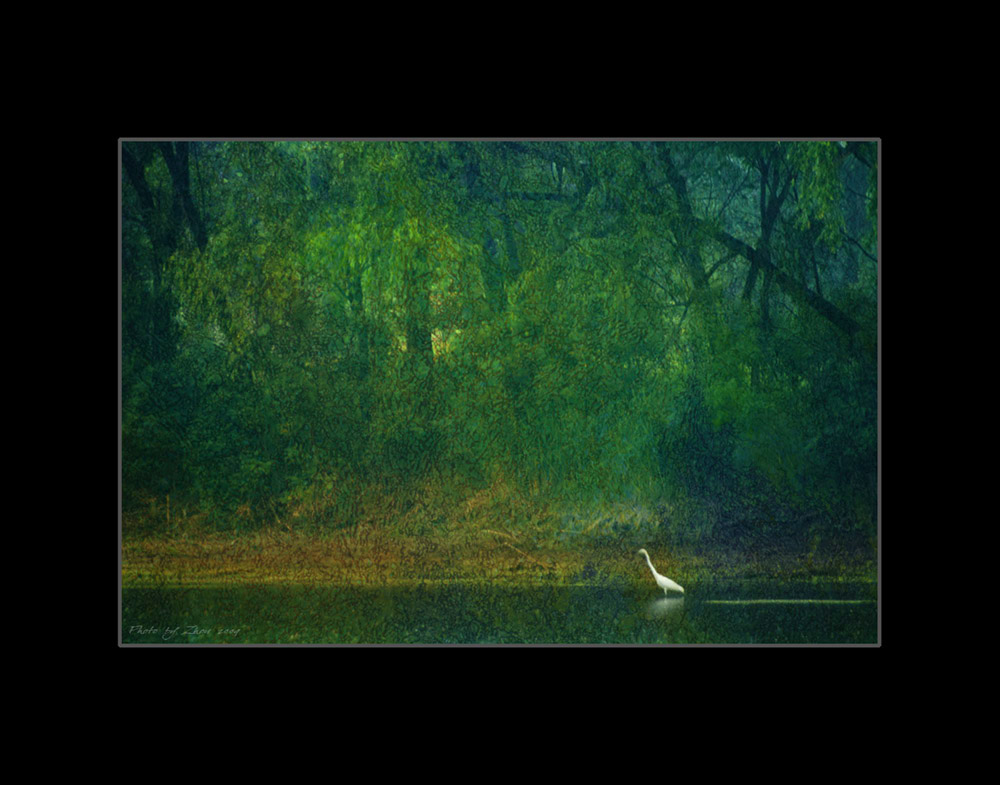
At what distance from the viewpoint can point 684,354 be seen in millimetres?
5805

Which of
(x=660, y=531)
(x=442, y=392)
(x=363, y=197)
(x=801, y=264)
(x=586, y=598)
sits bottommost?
(x=586, y=598)

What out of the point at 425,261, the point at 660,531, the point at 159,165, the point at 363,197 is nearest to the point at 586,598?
the point at 660,531

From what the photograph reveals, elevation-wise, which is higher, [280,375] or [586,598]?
[280,375]

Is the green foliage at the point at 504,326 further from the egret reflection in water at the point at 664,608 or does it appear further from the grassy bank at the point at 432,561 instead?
the egret reflection in water at the point at 664,608

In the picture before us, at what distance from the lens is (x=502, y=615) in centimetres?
566

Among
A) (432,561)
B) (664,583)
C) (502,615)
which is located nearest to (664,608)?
(664,583)

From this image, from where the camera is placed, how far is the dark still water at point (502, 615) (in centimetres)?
563

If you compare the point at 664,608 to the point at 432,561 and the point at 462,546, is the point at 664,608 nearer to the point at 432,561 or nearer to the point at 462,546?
the point at 462,546

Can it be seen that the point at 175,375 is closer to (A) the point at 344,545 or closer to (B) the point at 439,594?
(A) the point at 344,545

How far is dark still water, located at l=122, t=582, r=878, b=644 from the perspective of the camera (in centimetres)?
563

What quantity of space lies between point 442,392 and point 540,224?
106cm

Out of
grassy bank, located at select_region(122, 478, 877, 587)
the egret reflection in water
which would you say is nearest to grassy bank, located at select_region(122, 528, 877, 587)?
grassy bank, located at select_region(122, 478, 877, 587)

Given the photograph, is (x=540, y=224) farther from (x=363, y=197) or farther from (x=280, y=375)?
(x=280, y=375)

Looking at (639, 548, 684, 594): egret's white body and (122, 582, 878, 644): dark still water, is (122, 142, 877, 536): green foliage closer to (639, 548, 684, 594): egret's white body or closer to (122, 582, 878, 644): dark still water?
(639, 548, 684, 594): egret's white body
